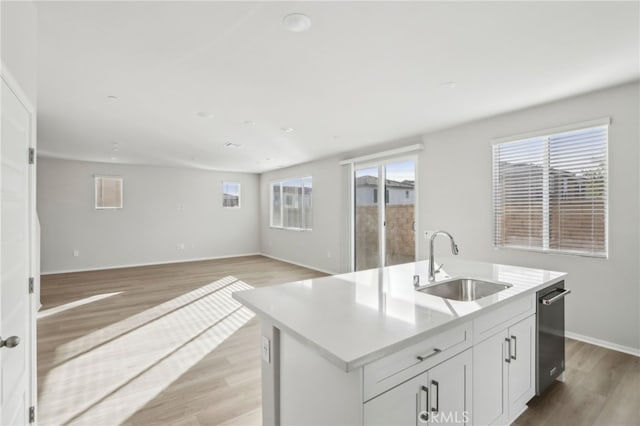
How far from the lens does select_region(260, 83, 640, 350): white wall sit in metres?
2.88

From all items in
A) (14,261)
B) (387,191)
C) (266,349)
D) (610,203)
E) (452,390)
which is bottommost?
(452,390)

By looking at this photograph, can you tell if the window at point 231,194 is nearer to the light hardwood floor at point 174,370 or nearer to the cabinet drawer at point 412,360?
the light hardwood floor at point 174,370

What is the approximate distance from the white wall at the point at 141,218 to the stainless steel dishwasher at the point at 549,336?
7.84 metres

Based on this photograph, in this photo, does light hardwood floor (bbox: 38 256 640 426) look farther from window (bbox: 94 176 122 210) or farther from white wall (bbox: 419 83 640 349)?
window (bbox: 94 176 122 210)

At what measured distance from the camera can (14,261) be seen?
143 cm

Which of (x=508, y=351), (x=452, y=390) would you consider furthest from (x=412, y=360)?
(x=508, y=351)

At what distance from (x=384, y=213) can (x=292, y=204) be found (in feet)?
9.94

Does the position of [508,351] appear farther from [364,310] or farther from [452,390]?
[364,310]

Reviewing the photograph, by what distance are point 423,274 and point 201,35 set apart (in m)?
2.24

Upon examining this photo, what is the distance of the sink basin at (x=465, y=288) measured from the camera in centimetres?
213

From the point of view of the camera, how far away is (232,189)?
898 centimetres

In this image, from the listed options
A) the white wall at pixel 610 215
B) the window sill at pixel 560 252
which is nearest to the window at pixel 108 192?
the white wall at pixel 610 215

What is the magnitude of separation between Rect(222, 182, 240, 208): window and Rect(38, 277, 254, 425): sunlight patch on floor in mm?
4742

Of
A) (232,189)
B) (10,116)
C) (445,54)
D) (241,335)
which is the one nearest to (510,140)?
(445,54)
